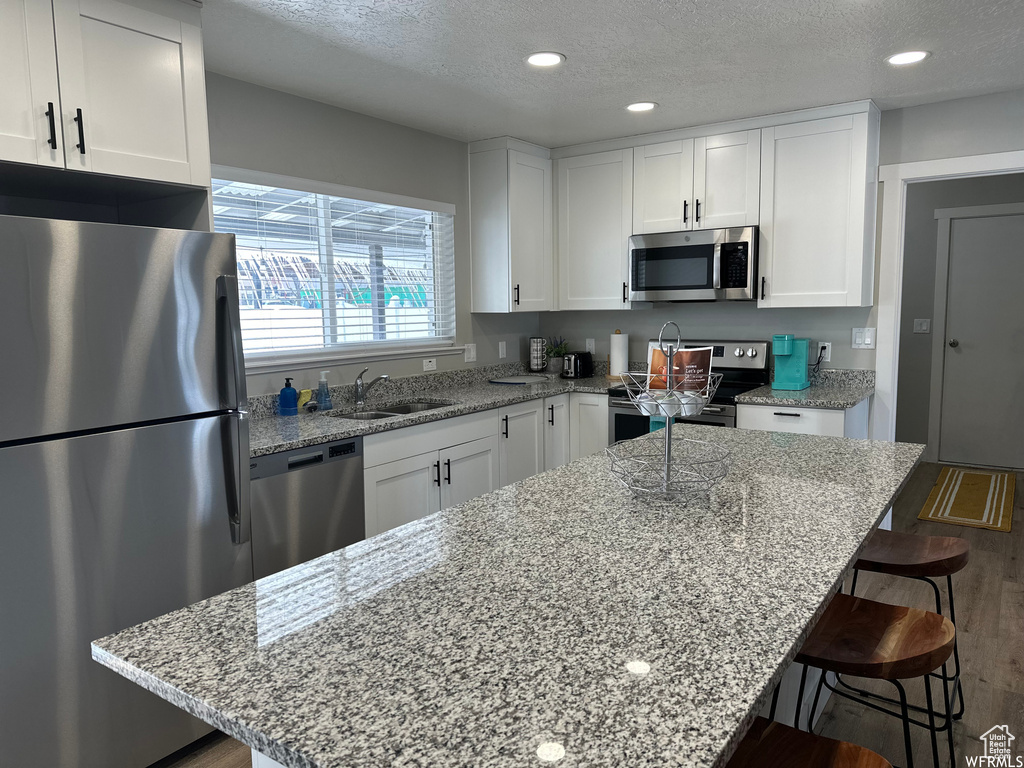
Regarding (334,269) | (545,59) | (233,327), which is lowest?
(233,327)

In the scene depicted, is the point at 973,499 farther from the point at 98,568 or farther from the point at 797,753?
the point at 98,568

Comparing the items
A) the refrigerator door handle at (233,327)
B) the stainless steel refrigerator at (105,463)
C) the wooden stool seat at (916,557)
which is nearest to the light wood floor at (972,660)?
the stainless steel refrigerator at (105,463)

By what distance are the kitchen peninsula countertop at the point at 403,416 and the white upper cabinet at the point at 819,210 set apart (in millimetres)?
1186

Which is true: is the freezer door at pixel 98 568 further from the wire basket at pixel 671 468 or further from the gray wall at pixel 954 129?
the gray wall at pixel 954 129

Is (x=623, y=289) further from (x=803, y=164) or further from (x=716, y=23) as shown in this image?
(x=716, y=23)

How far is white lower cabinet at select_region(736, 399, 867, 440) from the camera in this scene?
3.33 metres

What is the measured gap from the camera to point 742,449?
2211 millimetres

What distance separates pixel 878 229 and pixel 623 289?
141cm

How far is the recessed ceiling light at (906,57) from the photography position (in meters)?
2.77

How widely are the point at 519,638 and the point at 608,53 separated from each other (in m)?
2.44

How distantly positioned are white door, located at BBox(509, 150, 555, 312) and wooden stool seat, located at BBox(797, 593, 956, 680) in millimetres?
2860

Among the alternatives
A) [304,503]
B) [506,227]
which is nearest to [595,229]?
[506,227]

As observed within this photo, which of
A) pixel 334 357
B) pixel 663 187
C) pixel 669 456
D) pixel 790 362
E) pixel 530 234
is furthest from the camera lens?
pixel 530 234

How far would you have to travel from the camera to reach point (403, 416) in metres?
3.05
